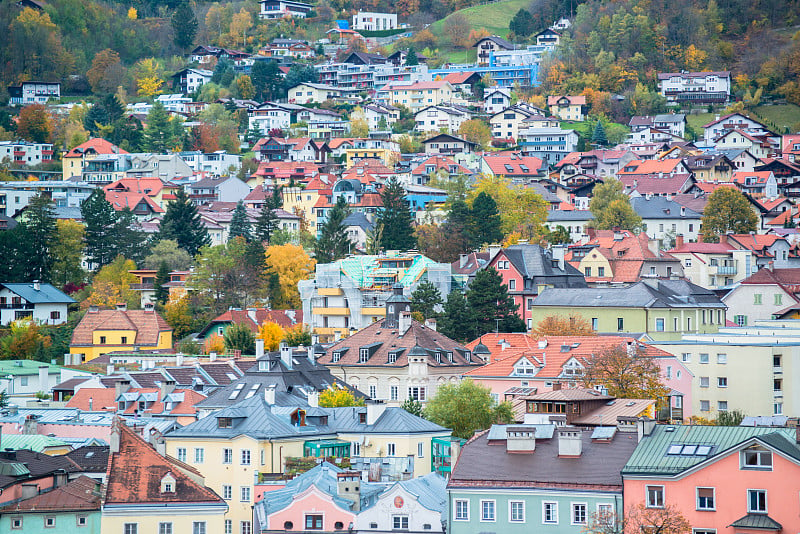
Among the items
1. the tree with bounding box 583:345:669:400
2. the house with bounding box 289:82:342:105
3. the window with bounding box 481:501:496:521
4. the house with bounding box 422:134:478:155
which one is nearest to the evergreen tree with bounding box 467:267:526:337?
the tree with bounding box 583:345:669:400

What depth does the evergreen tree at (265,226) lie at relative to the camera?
112 m

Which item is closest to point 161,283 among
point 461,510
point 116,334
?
point 116,334

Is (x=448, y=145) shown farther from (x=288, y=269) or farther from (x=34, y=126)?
(x=288, y=269)

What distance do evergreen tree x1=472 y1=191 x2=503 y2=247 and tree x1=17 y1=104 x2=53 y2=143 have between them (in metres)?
64.8

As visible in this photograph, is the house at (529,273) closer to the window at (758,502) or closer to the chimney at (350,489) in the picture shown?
the chimney at (350,489)

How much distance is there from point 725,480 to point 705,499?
676 millimetres

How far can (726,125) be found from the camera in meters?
145

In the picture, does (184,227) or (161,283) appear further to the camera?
(184,227)

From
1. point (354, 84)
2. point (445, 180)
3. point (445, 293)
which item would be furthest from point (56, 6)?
point (445, 293)

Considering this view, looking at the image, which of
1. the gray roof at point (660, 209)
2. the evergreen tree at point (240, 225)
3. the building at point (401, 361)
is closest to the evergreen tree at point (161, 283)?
the evergreen tree at point (240, 225)

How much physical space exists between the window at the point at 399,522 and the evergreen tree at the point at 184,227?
7062 centimetres

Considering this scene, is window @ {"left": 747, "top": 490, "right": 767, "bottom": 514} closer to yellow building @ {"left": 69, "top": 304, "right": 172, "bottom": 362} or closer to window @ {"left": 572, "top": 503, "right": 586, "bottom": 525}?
window @ {"left": 572, "top": 503, "right": 586, "bottom": 525}

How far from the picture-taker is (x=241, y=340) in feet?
282

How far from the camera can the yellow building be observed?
91125 mm
